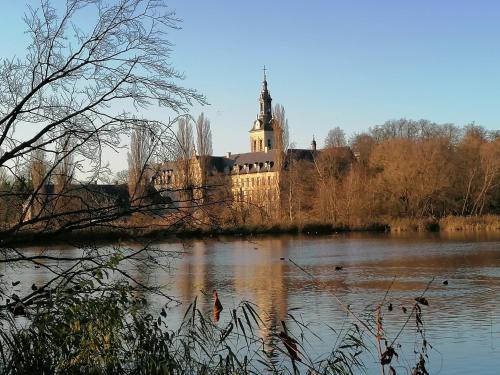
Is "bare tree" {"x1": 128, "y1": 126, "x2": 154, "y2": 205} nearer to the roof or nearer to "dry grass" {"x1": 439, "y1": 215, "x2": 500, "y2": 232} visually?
"dry grass" {"x1": 439, "y1": 215, "x2": 500, "y2": 232}

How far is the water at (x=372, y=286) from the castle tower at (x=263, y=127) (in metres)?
63.2

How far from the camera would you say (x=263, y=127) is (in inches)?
3563

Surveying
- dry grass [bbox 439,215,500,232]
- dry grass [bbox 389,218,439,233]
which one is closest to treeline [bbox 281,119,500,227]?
dry grass [bbox 389,218,439,233]

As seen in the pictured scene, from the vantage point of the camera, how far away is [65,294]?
4.11 metres

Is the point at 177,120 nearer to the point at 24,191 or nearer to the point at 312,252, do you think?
the point at 24,191

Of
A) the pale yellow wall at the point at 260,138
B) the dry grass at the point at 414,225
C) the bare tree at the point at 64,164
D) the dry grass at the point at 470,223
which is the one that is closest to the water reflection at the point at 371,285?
the bare tree at the point at 64,164

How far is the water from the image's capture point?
8375mm

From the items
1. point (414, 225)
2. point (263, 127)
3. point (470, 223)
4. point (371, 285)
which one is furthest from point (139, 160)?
point (263, 127)

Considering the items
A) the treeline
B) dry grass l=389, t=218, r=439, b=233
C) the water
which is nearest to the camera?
the water

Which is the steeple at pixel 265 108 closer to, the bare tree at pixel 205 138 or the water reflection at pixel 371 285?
the bare tree at pixel 205 138

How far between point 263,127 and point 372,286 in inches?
3012

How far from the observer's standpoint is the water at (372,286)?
8375 mm

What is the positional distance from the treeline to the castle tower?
45.5 metres

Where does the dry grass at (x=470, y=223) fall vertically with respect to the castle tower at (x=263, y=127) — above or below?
below
